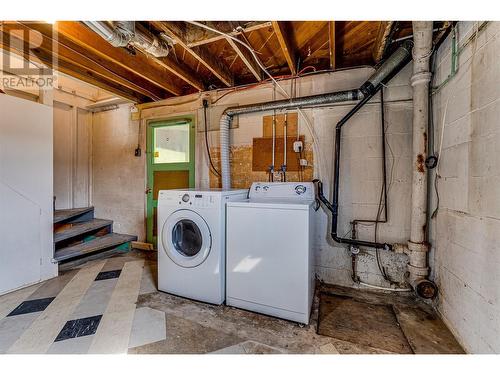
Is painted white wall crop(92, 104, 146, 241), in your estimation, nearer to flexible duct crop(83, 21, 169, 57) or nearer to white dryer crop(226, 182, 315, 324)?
flexible duct crop(83, 21, 169, 57)

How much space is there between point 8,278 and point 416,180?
386 centimetres

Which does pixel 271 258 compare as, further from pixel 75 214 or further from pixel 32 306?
pixel 75 214

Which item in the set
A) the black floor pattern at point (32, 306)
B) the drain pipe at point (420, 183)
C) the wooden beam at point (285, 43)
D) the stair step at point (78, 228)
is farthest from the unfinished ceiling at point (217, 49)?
the black floor pattern at point (32, 306)

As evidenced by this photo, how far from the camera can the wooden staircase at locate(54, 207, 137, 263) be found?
276 centimetres

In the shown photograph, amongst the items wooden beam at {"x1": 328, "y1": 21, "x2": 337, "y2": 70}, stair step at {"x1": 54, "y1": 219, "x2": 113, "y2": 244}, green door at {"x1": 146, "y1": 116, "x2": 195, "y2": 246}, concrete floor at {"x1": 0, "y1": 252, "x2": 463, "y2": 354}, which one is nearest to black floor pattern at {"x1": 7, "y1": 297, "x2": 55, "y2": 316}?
concrete floor at {"x1": 0, "y1": 252, "x2": 463, "y2": 354}

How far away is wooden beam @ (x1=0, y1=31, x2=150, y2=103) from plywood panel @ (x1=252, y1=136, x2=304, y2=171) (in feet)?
6.80

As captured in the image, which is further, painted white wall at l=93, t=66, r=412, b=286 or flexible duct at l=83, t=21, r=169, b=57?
painted white wall at l=93, t=66, r=412, b=286

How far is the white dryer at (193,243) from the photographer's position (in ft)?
6.19

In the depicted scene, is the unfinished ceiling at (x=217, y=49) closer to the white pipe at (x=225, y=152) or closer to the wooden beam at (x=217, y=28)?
the wooden beam at (x=217, y=28)

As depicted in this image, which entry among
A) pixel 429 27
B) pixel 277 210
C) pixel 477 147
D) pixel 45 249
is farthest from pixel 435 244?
pixel 45 249

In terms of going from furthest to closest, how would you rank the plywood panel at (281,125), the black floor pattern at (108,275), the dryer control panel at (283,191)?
the plywood panel at (281,125), the black floor pattern at (108,275), the dryer control panel at (283,191)

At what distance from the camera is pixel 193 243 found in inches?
84.7

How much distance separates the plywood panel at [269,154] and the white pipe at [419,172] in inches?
41.9

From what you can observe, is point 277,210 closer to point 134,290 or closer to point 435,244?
point 435,244
